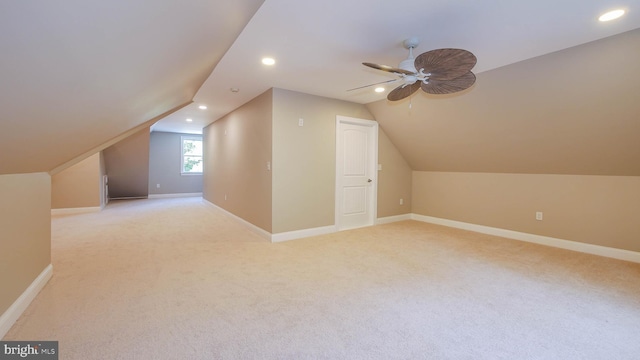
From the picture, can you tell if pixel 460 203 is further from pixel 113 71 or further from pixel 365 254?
pixel 113 71

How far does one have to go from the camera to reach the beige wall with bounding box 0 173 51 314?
1.94m

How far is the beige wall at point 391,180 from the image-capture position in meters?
5.35

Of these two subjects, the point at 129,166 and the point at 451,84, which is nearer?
the point at 451,84

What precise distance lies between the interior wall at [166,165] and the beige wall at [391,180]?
7.32 m

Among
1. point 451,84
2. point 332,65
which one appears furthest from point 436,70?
point 332,65

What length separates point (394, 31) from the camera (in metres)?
2.35

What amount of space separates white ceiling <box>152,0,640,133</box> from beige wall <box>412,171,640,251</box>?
2.28m

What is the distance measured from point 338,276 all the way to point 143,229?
3.89m

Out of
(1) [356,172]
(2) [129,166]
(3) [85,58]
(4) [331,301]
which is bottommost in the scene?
(4) [331,301]

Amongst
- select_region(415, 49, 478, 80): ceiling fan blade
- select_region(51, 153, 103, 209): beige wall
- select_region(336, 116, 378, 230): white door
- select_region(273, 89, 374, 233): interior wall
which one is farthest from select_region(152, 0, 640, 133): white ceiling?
select_region(51, 153, 103, 209): beige wall

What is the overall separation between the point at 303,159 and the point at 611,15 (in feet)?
11.5

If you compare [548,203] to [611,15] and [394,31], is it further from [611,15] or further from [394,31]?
[394,31]

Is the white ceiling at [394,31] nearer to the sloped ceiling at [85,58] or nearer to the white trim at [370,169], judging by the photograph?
the sloped ceiling at [85,58]

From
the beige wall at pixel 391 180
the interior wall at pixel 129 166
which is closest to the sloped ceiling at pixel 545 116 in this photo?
the beige wall at pixel 391 180
